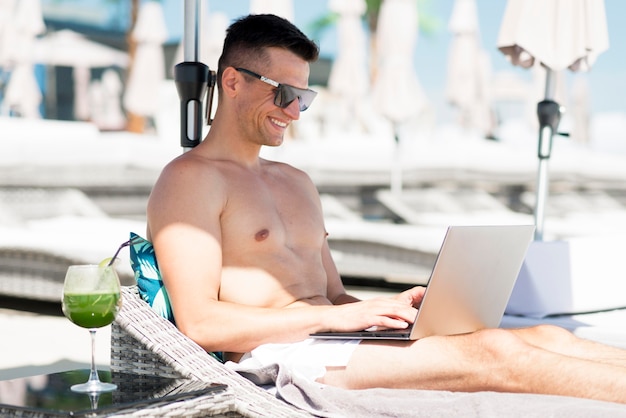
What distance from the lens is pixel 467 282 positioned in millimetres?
2281

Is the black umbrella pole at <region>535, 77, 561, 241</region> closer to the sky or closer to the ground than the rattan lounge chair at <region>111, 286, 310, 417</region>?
closer to the sky

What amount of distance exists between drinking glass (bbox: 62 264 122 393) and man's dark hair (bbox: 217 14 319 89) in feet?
2.95

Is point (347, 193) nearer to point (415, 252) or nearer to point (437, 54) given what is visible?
point (415, 252)

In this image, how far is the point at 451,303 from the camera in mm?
2260

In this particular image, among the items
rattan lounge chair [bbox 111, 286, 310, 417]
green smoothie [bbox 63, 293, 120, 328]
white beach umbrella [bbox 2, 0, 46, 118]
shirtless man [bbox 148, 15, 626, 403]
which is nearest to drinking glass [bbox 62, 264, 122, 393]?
green smoothie [bbox 63, 293, 120, 328]

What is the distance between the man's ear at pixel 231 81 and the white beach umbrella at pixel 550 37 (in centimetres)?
229

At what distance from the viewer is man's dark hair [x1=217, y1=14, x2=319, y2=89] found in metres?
2.64

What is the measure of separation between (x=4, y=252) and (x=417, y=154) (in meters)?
8.47

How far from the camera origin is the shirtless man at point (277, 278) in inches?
84.4

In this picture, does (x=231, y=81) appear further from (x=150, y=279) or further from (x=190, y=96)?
(x=150, y=279)

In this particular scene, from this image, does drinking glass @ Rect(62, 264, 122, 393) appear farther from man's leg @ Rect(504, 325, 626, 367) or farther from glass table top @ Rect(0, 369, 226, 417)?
man's leg @ Rect(504, 325, 626, 367)

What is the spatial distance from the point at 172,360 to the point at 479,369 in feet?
2.46

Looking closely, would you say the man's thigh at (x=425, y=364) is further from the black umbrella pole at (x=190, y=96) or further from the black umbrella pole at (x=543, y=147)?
the black umbrella pole at (x=543, y=147)

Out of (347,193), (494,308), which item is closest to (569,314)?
(494,308)
